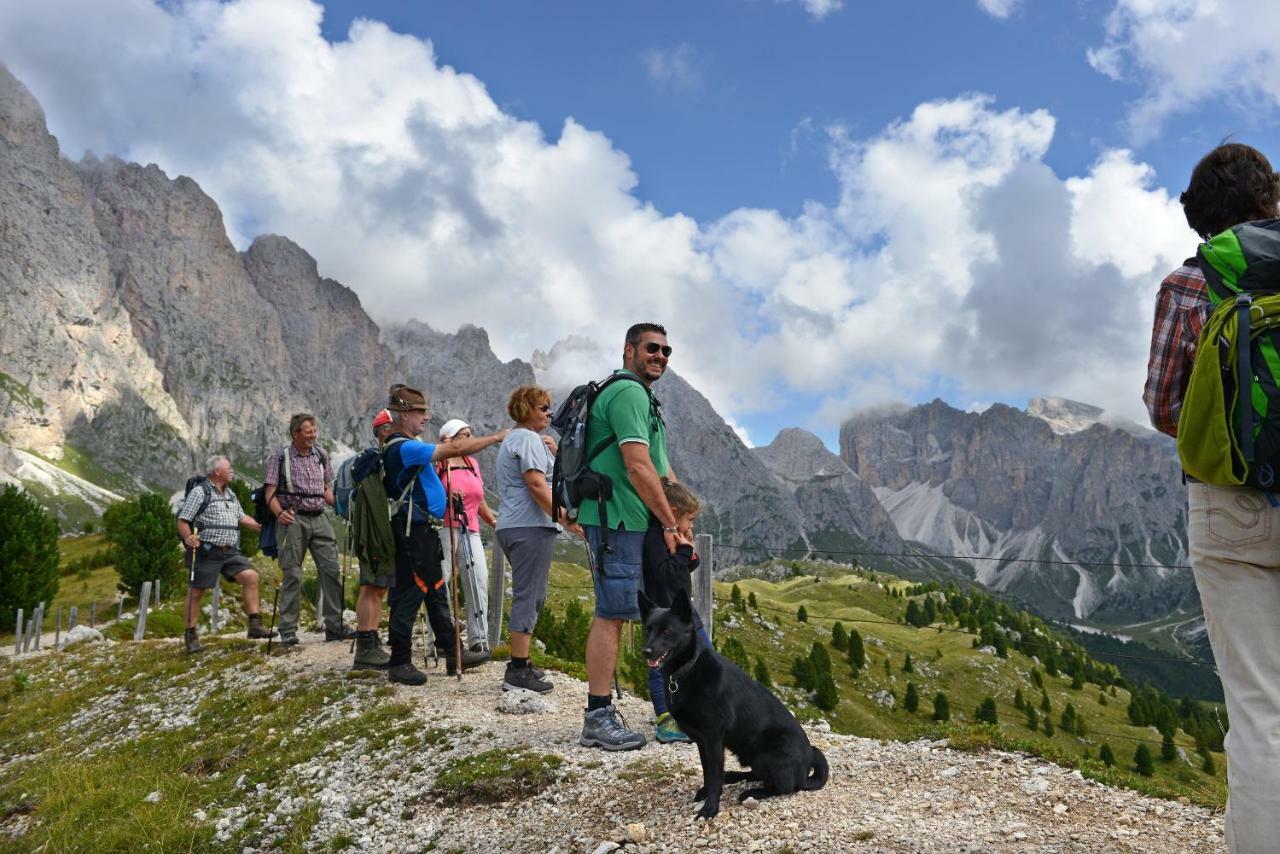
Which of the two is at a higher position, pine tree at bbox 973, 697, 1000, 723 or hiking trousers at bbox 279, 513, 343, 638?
hiking trousers at bbox 279, 513, 343, 638

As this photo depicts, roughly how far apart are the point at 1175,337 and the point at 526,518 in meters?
7.69

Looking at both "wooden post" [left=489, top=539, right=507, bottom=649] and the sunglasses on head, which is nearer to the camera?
the sunglasses on head

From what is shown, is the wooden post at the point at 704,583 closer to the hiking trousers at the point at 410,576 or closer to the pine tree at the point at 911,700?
the hiking trousers at the point at 410,576

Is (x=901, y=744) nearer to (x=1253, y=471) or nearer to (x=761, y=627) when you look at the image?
(x=1253, y=471)

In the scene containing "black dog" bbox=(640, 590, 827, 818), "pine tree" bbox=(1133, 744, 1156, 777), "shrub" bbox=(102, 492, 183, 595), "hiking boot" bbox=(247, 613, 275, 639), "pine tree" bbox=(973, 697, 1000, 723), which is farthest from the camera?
"pine tree" bbox=(973, 697, 1000, 723)

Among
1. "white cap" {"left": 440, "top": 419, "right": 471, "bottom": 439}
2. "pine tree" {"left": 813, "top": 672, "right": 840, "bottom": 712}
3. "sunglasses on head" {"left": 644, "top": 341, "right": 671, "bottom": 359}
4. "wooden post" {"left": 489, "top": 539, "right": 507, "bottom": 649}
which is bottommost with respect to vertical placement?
"pine tree" {"left": 813, "top": 672, "right": 840, "bottom": 712}

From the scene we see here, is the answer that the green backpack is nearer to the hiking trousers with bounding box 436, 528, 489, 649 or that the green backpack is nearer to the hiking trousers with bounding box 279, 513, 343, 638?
the hiking trousers with bounding box 436, 528, 489, 649

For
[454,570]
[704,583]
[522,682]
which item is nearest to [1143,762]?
[704,583]

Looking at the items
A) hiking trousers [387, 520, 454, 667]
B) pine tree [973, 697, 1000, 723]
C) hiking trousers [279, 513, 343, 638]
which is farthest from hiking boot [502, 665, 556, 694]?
pine tree [973, 697, 1000, 723]

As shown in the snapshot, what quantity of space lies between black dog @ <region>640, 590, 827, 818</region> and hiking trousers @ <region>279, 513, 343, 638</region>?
990cm

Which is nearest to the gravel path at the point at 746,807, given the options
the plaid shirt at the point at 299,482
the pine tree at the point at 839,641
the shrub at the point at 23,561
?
the plaid shirt at the point at 299,482

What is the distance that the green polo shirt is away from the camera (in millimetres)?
7223

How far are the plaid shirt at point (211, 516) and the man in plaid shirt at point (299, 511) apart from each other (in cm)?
169

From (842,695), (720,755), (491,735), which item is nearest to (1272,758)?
(720,755)
